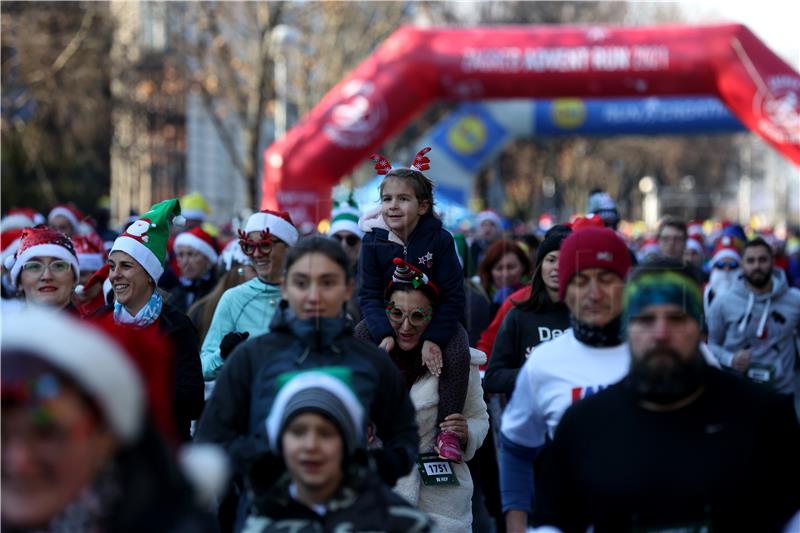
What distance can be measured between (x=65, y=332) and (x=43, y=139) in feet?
95.1

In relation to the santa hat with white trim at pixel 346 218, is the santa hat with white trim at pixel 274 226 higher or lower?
lower

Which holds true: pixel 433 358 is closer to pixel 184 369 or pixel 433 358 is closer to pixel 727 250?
pixel 184 369

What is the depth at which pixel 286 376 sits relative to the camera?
4.30 meters

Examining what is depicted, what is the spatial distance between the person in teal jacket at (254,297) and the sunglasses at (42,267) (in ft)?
2.57

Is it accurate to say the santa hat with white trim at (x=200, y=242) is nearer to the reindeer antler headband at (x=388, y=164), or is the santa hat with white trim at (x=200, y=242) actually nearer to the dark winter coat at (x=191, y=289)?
the dark winter coat at (x=191, y=289)

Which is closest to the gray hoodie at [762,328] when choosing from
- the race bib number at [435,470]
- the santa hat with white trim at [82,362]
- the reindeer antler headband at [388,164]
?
the reindeer antler headband at [388,164]

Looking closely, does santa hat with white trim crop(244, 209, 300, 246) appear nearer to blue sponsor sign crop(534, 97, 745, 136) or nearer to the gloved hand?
the gloved hand

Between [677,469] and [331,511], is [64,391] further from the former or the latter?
[677,469]

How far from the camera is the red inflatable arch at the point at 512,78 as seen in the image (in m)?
19.3

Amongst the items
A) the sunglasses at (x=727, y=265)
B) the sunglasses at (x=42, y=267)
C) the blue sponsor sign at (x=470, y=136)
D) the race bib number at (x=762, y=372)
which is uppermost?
the blue sponsor sign at (x=470, y=136)

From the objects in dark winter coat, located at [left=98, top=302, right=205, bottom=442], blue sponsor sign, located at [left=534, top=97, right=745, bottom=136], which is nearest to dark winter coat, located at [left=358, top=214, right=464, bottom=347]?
dark winter coat, located at [left=98, top=302, right=205, bottom=442]

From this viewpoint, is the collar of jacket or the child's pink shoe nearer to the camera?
the collar of jacket

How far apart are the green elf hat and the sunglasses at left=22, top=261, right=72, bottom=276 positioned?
11.1 inches

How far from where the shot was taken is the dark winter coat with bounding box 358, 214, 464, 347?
629 centimetres
